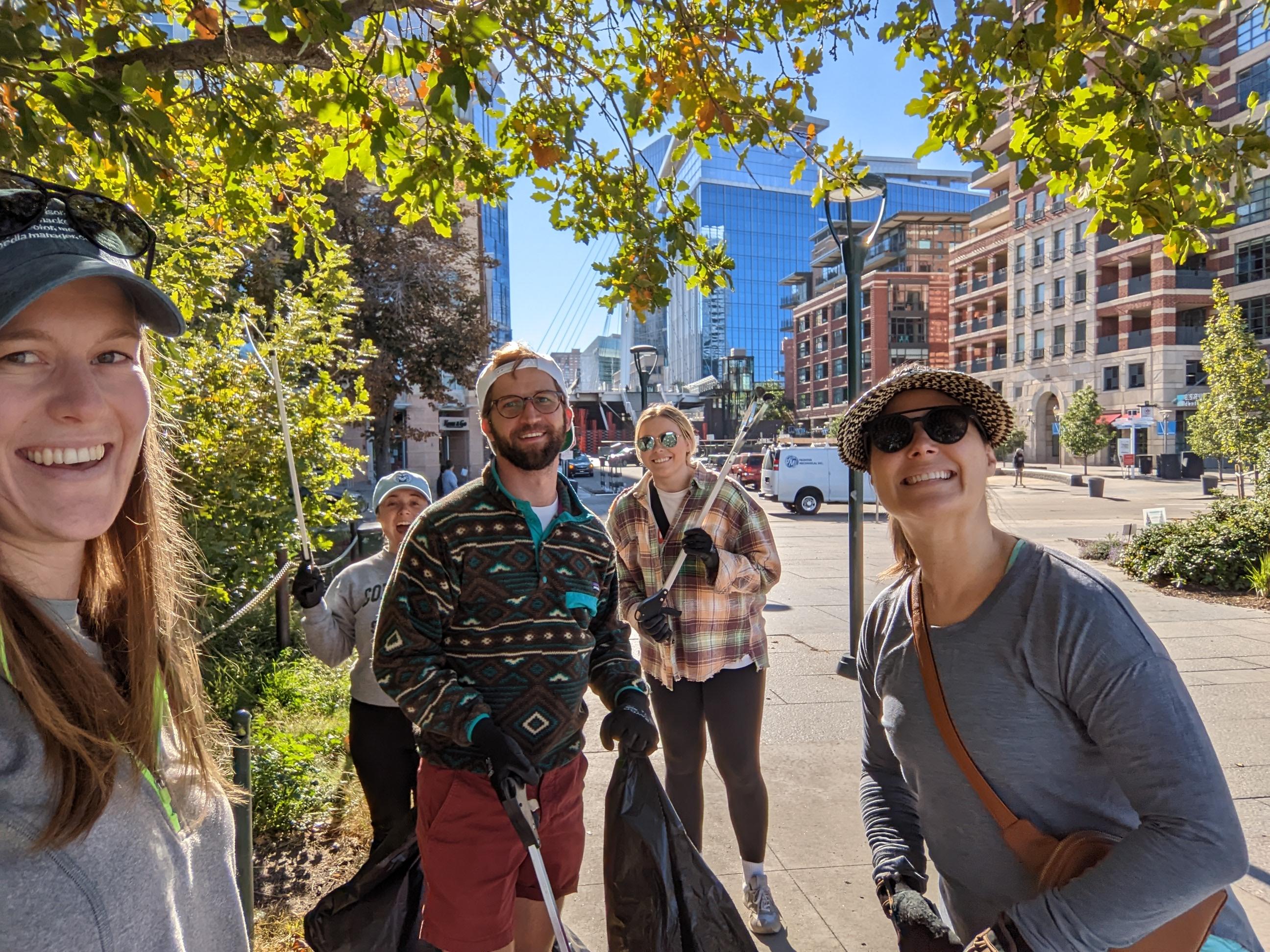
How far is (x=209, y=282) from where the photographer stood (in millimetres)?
3684

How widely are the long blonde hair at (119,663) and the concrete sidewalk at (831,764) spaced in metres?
2.24

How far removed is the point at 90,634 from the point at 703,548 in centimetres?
235

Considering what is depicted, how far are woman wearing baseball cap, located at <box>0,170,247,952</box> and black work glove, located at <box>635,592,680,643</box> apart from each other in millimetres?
2014

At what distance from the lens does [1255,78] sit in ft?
124

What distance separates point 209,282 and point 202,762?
3.17m

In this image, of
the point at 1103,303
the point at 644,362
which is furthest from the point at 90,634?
the point at 1103,303

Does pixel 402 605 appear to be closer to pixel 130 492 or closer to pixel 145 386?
pixel 130 492

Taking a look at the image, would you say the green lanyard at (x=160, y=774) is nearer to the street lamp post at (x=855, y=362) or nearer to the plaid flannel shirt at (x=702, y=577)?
the plaid flannel shirt at (x=702, y=577)

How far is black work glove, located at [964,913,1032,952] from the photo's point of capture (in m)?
1.32

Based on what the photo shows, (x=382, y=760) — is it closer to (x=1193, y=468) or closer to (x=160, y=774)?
(x=160, y=774)

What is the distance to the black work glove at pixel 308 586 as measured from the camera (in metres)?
3.23

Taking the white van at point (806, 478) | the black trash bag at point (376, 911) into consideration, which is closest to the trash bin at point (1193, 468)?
the white van at point (806, 478)

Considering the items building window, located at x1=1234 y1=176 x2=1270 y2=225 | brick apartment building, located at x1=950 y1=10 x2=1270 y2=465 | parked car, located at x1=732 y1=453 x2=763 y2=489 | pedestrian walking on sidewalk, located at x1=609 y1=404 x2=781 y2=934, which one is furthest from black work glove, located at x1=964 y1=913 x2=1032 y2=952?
building window, located at x1=1234 y1=176 x2=1270 y2=225

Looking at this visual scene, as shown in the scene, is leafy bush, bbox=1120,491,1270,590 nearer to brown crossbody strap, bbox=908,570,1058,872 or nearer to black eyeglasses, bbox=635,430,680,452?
black eyeglasses, bbox=635,430,680,452
